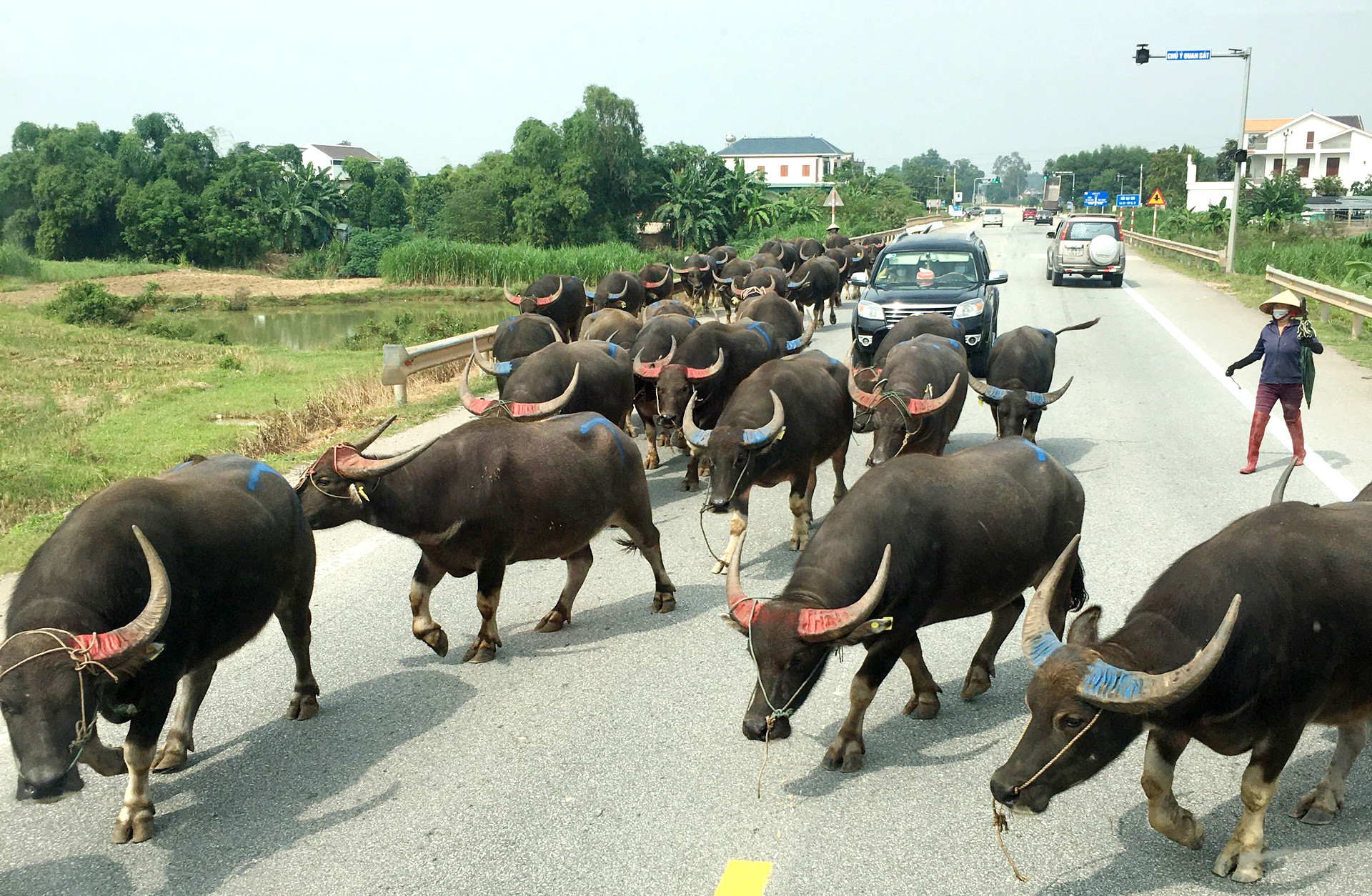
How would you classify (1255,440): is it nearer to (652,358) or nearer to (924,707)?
(652,358)

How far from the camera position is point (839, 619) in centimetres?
473

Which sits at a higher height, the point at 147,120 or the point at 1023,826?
the point at 147,120

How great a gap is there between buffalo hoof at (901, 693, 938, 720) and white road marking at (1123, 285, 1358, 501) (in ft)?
18.0

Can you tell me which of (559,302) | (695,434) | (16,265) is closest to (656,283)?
(559,302)

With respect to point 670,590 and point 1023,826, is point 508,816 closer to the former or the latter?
point 1023,826

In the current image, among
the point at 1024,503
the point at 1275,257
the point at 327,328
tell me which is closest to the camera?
the point at 1024,503

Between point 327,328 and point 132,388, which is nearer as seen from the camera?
point 132,388

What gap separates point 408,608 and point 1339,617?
5700mm

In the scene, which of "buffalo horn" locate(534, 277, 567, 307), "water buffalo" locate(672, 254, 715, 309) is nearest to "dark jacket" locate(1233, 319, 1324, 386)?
"buffalo horn" locate(534, 277, 567, 307)

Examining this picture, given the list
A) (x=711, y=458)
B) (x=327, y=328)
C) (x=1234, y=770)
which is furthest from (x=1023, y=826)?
(x=327, y=328)

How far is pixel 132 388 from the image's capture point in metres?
19.1

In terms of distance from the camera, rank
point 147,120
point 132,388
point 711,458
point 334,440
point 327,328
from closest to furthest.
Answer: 1. point 711,458
2. point 334,440
3. point 132,388
4. point 327,328
5. point 147,120

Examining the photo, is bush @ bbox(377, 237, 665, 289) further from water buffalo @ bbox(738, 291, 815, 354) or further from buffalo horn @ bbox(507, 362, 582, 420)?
buffalo horn @ bbox(507, 362, 582, 420)

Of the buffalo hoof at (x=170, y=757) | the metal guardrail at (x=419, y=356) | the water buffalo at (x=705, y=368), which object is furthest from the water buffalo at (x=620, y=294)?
the buffalo hoof at (x=170, y=757)
